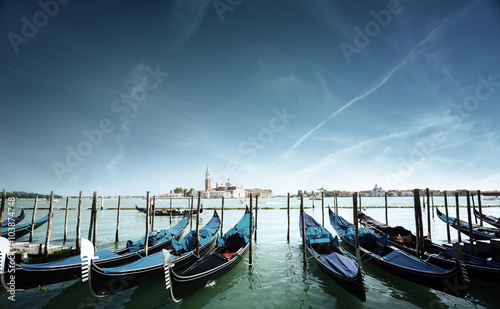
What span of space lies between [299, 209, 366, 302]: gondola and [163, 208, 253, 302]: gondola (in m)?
2.78

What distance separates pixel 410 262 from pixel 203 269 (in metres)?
5.74

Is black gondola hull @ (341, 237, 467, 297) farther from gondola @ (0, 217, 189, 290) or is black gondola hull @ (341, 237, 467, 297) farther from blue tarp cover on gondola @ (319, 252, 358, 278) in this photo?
gondola @ (0, 217, 189, 290)

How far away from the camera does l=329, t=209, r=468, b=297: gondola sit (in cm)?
498

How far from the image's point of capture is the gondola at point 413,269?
498 centimetres

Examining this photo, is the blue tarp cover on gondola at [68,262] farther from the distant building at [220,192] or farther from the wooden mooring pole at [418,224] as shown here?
→ the distant building at [220,192]

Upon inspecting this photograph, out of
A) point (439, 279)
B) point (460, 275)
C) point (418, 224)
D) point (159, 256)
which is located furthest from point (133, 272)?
point (418, 224)

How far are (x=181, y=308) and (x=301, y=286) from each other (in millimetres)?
3395

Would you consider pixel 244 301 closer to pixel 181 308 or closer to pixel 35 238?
pixel 181 308

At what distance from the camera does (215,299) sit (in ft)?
19.4

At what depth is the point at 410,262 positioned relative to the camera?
20.8 feet

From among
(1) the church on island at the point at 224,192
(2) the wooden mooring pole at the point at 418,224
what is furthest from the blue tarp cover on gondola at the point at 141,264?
(1) the church on island at the point at 224,192

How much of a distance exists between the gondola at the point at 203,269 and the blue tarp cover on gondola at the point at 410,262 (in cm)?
489

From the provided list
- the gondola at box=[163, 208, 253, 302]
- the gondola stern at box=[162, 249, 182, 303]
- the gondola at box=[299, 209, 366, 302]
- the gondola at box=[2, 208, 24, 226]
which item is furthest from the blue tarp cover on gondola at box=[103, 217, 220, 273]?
the gondola at box=[2, 208, 24, 226]

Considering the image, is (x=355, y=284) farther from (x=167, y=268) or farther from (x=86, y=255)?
(x=86, y=255)
